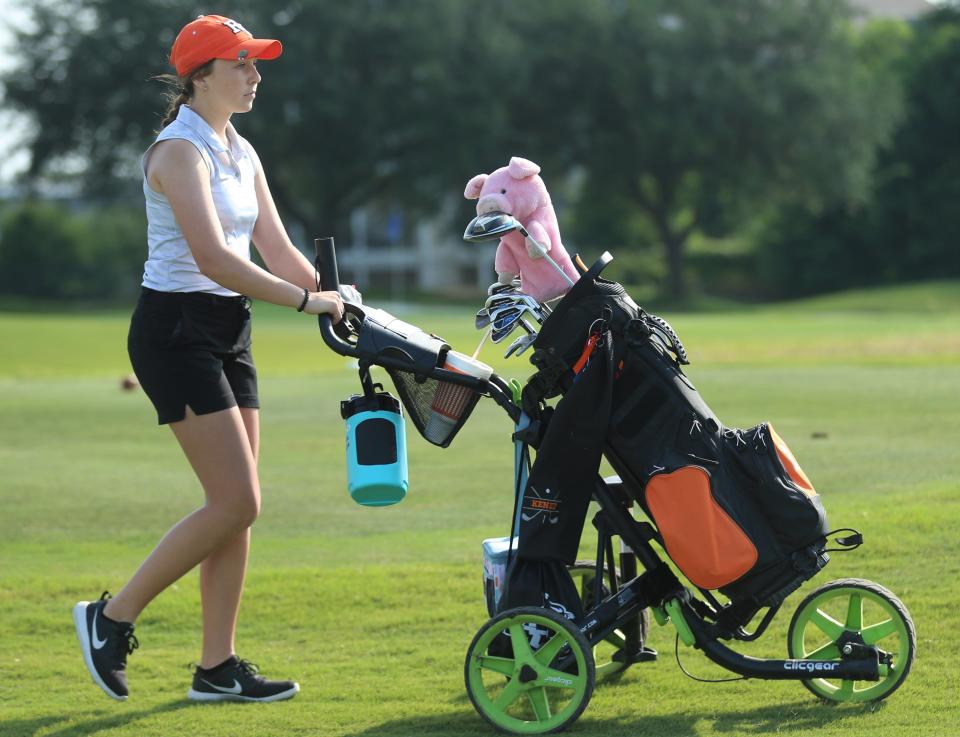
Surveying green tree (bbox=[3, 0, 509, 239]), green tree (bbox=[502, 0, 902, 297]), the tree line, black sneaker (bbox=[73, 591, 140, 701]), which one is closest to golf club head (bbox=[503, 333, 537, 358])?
black sneaker (bbox=[73, 591, 140, 701])

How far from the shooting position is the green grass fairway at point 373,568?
4.28 meters

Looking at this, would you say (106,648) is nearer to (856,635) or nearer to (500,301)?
(500,301)

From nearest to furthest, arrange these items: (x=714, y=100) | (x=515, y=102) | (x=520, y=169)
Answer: (x=520, y=169) < (x=714, y=100) < (x=515, y=102)

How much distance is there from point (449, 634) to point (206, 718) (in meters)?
1.14

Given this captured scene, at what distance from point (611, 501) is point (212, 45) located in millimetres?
1814

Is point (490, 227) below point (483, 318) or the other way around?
the other way around

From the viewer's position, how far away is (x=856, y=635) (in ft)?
13.5

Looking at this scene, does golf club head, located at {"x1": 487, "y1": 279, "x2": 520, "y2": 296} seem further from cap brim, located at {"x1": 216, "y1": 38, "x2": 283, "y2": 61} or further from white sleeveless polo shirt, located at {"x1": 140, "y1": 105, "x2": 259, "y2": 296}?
cap brim, located at {"x1": 216, "y1": 38, "x2": 283, "y2": 61}

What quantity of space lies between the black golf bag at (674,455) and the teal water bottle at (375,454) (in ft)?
1.39

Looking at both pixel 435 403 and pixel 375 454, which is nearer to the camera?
pixel 375 454

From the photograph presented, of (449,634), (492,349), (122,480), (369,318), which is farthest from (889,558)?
(492,349)

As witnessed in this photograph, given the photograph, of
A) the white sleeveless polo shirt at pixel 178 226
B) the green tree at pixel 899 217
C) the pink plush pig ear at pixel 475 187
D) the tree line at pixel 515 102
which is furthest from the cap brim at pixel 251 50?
the green tree at pixel 899 217

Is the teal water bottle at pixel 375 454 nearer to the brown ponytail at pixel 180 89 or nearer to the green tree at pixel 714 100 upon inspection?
the brown ponytail at pixel 180 89

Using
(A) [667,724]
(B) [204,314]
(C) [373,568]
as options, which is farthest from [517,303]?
(C) [373,568]
